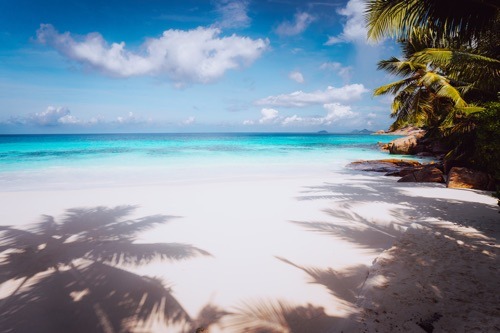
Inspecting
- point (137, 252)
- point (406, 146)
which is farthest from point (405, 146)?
point (137, 252)

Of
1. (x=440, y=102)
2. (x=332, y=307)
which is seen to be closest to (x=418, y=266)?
(x=332, y=307)

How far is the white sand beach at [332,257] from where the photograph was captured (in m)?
2.55

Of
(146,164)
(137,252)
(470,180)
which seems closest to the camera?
(137,252)

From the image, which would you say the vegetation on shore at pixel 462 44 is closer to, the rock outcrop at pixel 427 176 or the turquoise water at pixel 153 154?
the rock outcrop at pixel 427 176

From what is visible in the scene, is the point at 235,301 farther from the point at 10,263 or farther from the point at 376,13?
the point at 376,13

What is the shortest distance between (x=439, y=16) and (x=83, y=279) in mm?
7670

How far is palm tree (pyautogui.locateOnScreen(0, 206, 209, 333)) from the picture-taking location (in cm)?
257

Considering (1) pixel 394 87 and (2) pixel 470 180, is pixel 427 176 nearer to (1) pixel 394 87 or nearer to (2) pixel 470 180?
(2) pixel 470 180

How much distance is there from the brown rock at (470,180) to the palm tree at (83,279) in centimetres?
883

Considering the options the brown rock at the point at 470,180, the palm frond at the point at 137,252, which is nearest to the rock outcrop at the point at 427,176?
the brown rock at the point at 470,180

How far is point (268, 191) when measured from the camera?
816cm

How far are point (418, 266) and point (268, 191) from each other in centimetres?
511

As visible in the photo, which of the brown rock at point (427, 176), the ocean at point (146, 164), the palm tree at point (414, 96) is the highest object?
the palm tree at point (414, 96)

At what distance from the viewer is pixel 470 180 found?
8297 mm
